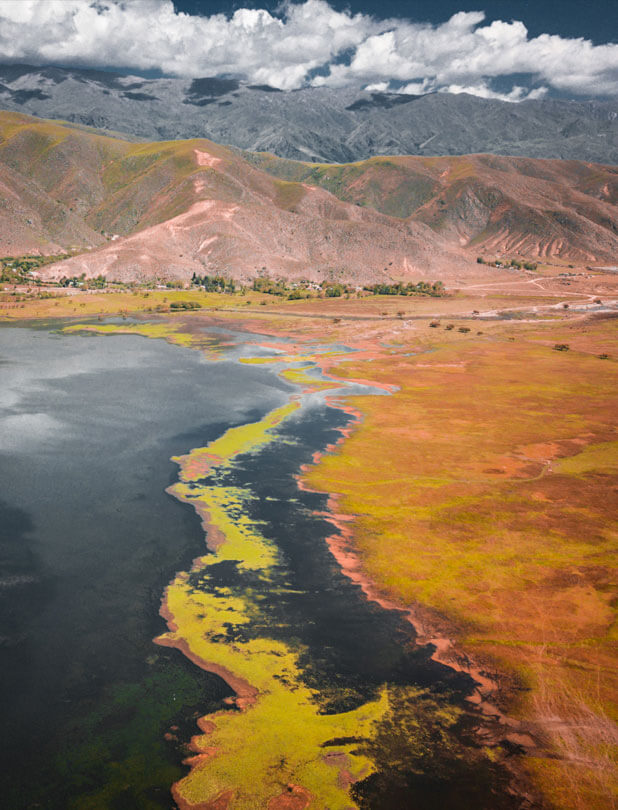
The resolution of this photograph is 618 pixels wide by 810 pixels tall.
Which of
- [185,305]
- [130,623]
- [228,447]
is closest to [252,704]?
[130,623]

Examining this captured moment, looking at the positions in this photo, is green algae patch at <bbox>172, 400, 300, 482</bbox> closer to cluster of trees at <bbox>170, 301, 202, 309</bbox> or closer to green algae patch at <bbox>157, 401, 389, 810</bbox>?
green algae patch at <bbox>157, 401, 389, 810</bbox>

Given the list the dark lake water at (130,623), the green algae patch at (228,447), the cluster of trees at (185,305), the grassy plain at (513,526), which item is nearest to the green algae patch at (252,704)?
the dark lake water at (130,623)

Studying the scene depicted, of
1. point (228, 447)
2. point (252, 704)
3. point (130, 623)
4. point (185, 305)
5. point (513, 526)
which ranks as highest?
point (185, 305)

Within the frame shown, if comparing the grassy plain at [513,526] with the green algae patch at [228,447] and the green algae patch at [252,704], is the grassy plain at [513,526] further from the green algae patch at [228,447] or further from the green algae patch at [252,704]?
the green algae patch at [228,447]

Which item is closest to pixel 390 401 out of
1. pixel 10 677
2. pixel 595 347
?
pixel 10 677

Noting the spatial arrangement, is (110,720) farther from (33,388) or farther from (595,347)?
(595,347)

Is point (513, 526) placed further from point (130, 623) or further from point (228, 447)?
point (228, 447)
